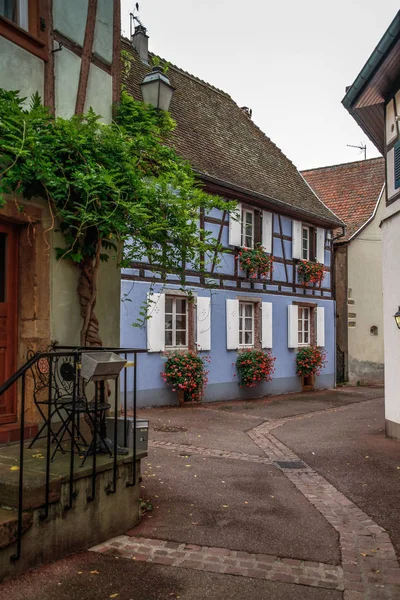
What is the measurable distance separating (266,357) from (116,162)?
36.0 ft

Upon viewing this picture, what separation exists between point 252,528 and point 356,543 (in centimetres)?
84

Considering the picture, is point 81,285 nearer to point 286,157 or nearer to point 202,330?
point 202,330

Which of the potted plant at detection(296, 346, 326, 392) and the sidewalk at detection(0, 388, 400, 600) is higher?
the potted plant at detection(296, 346, 326, 392)

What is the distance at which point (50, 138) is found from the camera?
485cm

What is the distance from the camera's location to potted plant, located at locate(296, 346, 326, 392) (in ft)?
55.7

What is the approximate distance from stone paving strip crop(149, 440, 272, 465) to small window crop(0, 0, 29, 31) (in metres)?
5.53

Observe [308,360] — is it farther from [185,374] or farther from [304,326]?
[185,374]

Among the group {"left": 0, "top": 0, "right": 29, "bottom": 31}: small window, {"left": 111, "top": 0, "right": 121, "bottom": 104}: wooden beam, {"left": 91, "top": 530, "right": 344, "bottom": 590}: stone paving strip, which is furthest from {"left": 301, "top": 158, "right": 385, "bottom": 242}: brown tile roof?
{"left": 91, "top": 530, "right": 344, "bottom": 590}: stone paving strip

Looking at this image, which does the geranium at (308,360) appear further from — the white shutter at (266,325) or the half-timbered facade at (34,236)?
the half-timbered facade at (34,236)

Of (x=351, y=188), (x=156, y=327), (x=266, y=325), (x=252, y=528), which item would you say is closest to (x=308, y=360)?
(x=266, y=325)

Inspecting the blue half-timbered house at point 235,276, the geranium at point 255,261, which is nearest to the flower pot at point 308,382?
the blue half-timbered house at point 235,276

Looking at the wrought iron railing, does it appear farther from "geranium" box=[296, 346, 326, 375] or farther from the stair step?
"geranium" box=[296, 346, 326, 375]

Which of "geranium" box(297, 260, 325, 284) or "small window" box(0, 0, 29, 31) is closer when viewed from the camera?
"small window" box(0, 0, 29, 31)

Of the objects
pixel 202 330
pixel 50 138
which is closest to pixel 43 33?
pixel 50 138
